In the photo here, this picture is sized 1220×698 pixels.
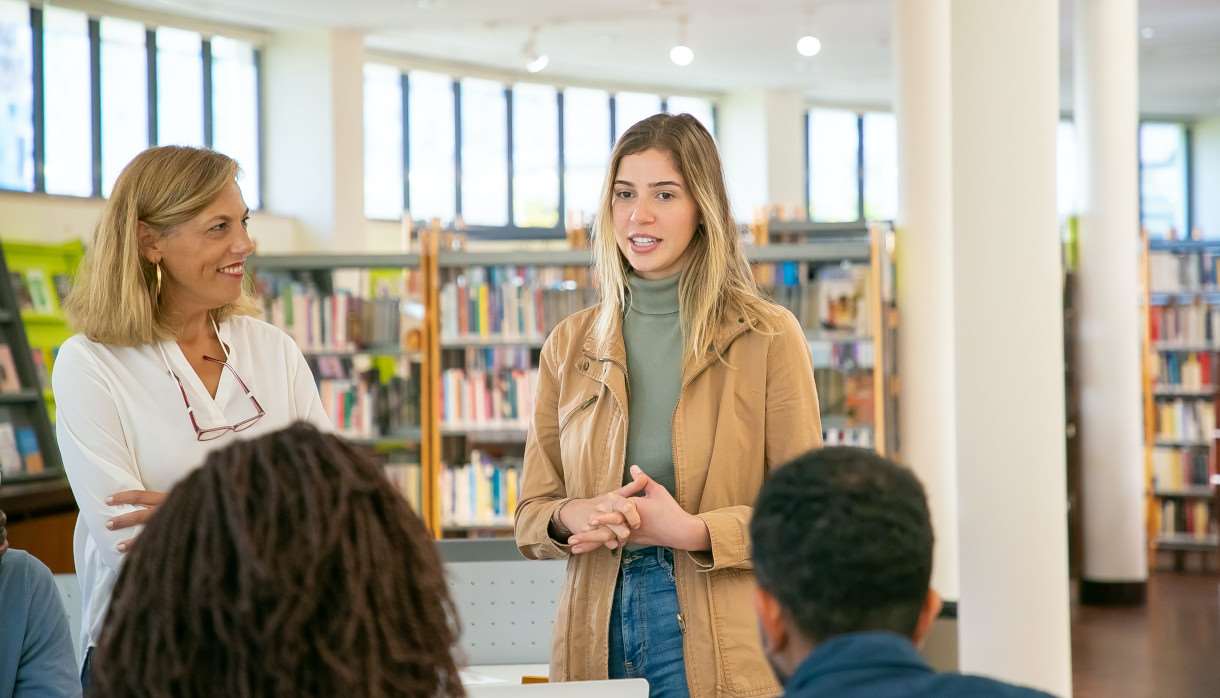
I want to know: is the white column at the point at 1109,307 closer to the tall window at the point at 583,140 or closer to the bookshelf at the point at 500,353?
the bookshelf at the point at 500,353

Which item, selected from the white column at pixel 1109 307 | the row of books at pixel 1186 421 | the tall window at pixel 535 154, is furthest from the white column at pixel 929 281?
the tall window at pixel 535 154

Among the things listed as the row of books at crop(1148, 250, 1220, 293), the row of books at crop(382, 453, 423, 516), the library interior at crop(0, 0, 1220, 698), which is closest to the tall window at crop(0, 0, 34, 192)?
the library interior at crop(0, 0, 1220, 698)

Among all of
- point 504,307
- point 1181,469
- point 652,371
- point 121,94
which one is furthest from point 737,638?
point 121,94

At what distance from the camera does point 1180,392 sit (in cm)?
1064

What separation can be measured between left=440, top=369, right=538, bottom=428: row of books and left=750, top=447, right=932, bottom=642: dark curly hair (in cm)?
598

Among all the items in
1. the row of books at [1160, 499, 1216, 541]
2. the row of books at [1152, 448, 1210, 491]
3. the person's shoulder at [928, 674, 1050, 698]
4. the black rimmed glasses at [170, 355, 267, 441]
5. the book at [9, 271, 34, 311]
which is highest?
the book at [9, 271, 34, 311]

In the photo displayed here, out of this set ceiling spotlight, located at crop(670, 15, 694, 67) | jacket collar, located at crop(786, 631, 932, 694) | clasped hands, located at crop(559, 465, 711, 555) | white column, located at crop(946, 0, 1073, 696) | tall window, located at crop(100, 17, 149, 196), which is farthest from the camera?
ceiling spotlight, located at crop(670, 15, 694, 67)

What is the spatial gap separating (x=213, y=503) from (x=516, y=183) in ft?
Result: 47.1

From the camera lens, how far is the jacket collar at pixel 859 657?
1166 mm

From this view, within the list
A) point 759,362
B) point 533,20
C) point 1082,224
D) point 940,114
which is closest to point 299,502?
point 759,362

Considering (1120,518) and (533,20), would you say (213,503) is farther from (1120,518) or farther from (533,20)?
(533,20)

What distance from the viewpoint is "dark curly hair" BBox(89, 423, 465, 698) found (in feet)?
3.41

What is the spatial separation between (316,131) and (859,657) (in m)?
11.6

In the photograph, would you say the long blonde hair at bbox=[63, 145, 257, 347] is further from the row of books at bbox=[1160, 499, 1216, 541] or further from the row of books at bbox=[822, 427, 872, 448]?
the row of books at bbox=[1160, 499, 1216, 541]
